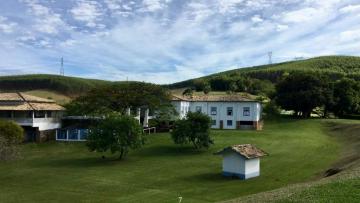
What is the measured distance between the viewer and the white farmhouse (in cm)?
7781

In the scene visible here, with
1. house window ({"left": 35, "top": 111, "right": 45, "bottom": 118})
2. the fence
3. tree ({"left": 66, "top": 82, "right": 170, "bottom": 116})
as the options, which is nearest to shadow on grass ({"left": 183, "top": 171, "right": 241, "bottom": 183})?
the fence

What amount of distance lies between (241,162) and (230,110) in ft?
134

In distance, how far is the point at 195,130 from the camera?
53500 mm

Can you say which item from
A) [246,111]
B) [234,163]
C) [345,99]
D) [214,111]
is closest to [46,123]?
[214,111]

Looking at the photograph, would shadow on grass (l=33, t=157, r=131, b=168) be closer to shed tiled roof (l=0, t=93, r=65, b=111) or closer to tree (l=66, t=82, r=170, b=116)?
shed tiled roof (l=0, t=93, r=65, b=111)

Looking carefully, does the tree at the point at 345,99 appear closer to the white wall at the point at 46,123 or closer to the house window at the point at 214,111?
the house window at the point at 214,111

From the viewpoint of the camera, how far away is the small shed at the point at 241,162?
38344 millimetres

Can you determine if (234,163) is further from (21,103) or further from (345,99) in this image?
(345,99)

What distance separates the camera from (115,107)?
229 feet

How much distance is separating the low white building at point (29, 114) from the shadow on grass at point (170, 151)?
17.9 meters

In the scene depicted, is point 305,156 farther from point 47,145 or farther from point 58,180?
point 47,145

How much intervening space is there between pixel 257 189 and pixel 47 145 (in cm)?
3680

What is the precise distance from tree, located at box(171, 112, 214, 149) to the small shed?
1359 centimetres

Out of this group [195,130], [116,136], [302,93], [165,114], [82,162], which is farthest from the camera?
[302,93]
